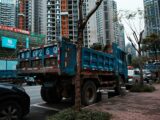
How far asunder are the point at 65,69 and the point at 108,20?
17777mm

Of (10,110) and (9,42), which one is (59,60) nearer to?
(10,110)

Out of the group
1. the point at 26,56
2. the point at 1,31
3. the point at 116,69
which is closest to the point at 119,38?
the point at 116,69

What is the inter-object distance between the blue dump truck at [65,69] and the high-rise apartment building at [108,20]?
3.90 metres

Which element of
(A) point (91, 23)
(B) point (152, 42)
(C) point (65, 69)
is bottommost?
(C) point (65, 69)

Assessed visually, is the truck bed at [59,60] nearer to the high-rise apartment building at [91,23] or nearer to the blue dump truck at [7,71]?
the high-rise apartment building at [91,23]

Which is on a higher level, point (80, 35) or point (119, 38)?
point (119, 38)

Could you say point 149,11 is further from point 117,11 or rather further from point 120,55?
point 120,55

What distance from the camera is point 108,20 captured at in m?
26.0

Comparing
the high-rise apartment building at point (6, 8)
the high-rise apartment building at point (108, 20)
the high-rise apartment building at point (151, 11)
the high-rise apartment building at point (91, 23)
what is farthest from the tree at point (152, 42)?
the high-rise apartment building at point (6, 8)

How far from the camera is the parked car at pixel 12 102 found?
6613 millimetres

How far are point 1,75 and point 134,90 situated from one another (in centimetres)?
1504

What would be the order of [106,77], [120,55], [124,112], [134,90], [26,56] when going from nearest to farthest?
1. [124,112]
2. [26,56]
3. [106,77]
4. [120,55]
5. [134,90]

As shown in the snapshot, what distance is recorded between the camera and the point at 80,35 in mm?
7590

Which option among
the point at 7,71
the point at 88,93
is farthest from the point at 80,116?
the point at 7,71
